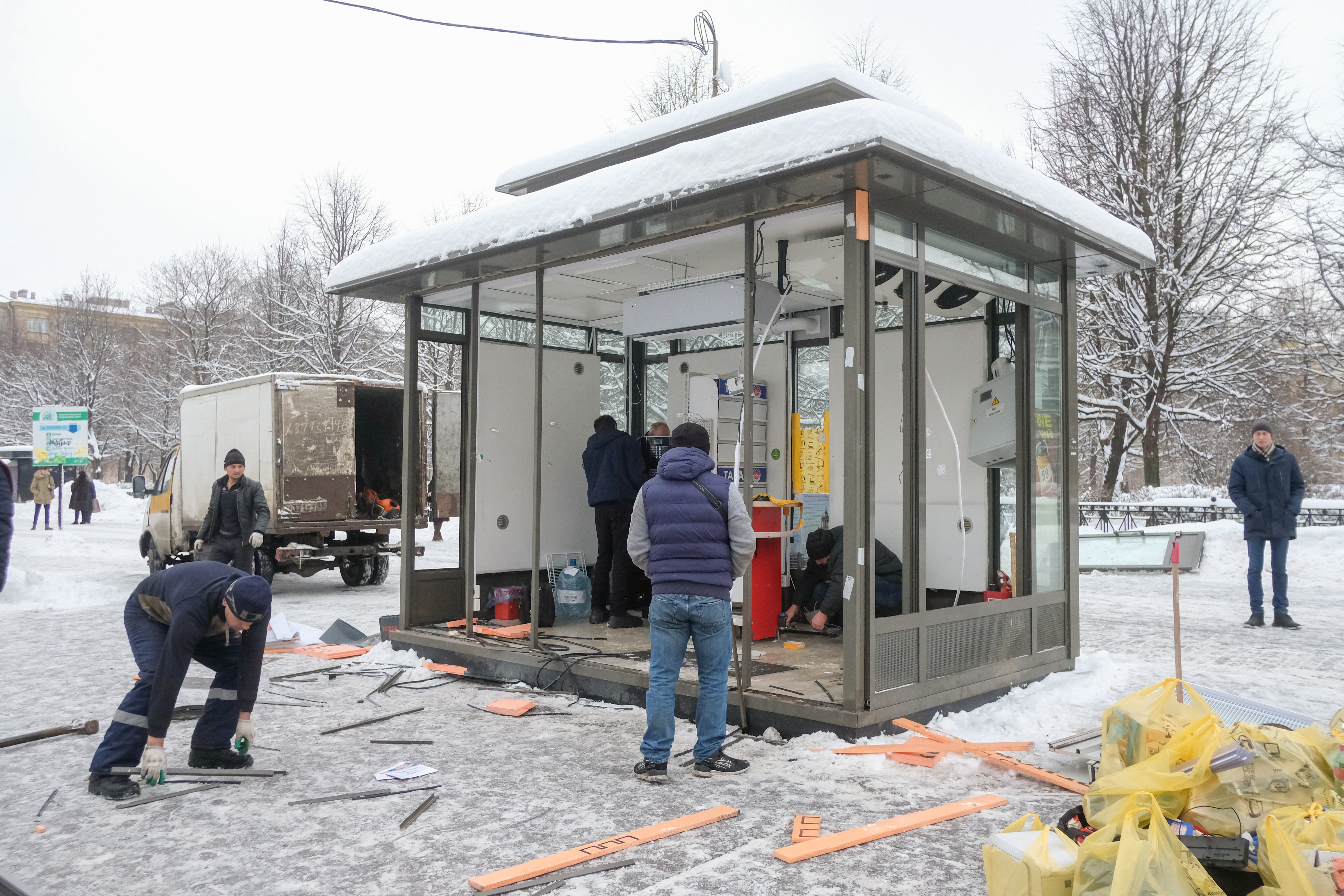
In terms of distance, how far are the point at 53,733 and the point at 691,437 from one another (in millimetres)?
4154

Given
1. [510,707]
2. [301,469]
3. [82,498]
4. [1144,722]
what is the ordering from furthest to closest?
[82,498], [301,469], [510,707], [1144,722]

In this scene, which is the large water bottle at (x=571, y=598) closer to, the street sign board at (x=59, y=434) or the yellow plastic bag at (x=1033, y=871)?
the yellow plastic bag at (x=1033, y=871)

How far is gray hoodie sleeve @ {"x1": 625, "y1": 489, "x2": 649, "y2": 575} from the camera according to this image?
16.6 ft

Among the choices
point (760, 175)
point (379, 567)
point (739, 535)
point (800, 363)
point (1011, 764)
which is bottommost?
point (1011, 764)

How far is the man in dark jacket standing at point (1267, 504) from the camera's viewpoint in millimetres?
9391

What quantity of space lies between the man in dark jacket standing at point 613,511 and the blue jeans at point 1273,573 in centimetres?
602

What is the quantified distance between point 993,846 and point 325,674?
5972mm

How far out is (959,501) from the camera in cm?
746

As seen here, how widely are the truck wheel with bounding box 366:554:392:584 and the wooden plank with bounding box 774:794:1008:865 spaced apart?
1111cm

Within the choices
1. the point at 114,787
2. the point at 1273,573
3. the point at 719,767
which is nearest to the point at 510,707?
the point at 719,767

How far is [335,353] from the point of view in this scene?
24891 millimetres

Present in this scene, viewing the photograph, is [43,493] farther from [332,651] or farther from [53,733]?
[53,733]

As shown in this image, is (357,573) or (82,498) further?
(82,498)

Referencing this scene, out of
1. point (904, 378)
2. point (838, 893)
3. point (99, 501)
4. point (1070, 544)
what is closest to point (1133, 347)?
point (1070, 544)
